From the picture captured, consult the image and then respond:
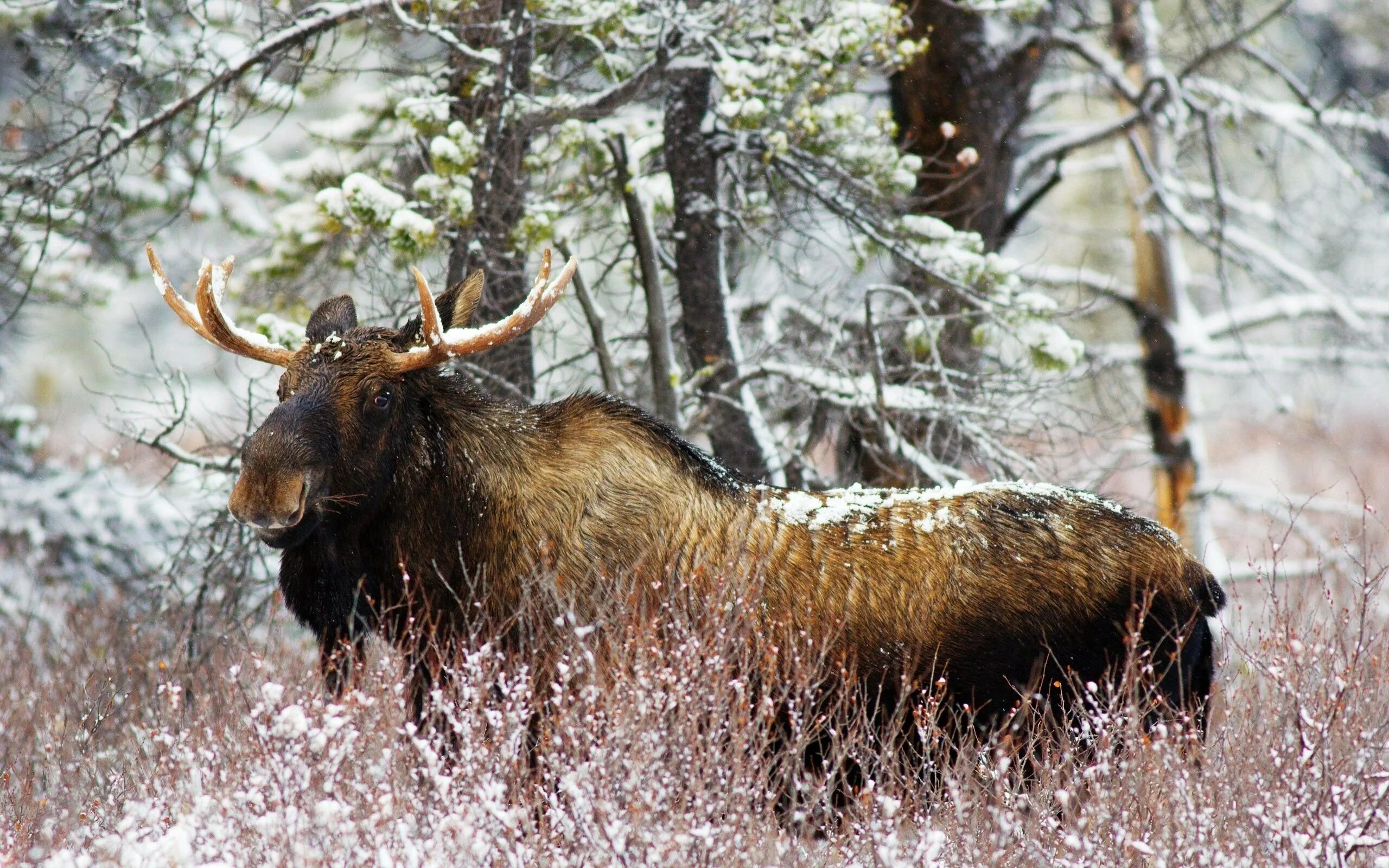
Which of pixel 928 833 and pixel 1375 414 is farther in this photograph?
pixel 1375 414

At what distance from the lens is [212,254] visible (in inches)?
780

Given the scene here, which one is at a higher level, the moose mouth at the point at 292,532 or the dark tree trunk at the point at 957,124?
the dark tree trunk at the point at 957,124

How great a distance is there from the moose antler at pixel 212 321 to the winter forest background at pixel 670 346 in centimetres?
101

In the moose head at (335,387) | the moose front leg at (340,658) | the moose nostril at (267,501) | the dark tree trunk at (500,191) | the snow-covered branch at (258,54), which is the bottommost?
the moose front leg at (340,658)

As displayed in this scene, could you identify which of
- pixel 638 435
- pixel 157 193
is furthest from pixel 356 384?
pixel 157 193

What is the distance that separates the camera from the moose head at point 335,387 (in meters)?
4.48

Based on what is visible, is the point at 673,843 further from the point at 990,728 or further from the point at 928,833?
the point at 990,728

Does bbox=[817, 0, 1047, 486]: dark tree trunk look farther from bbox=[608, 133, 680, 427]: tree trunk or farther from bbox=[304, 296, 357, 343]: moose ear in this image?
bbox=[304, 296, 357, 343]: moose ear

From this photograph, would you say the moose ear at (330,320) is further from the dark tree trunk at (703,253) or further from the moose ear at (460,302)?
the dark tree trunk at (703,253)

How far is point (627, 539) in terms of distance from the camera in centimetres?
497

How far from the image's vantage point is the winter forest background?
12.7 feet

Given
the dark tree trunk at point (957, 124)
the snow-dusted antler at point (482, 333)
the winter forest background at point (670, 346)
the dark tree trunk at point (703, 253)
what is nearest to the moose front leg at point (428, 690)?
the winter forest background at point (670, 346)

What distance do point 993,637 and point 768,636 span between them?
2.73 ft

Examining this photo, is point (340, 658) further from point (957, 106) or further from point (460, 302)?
point (957, 106)
